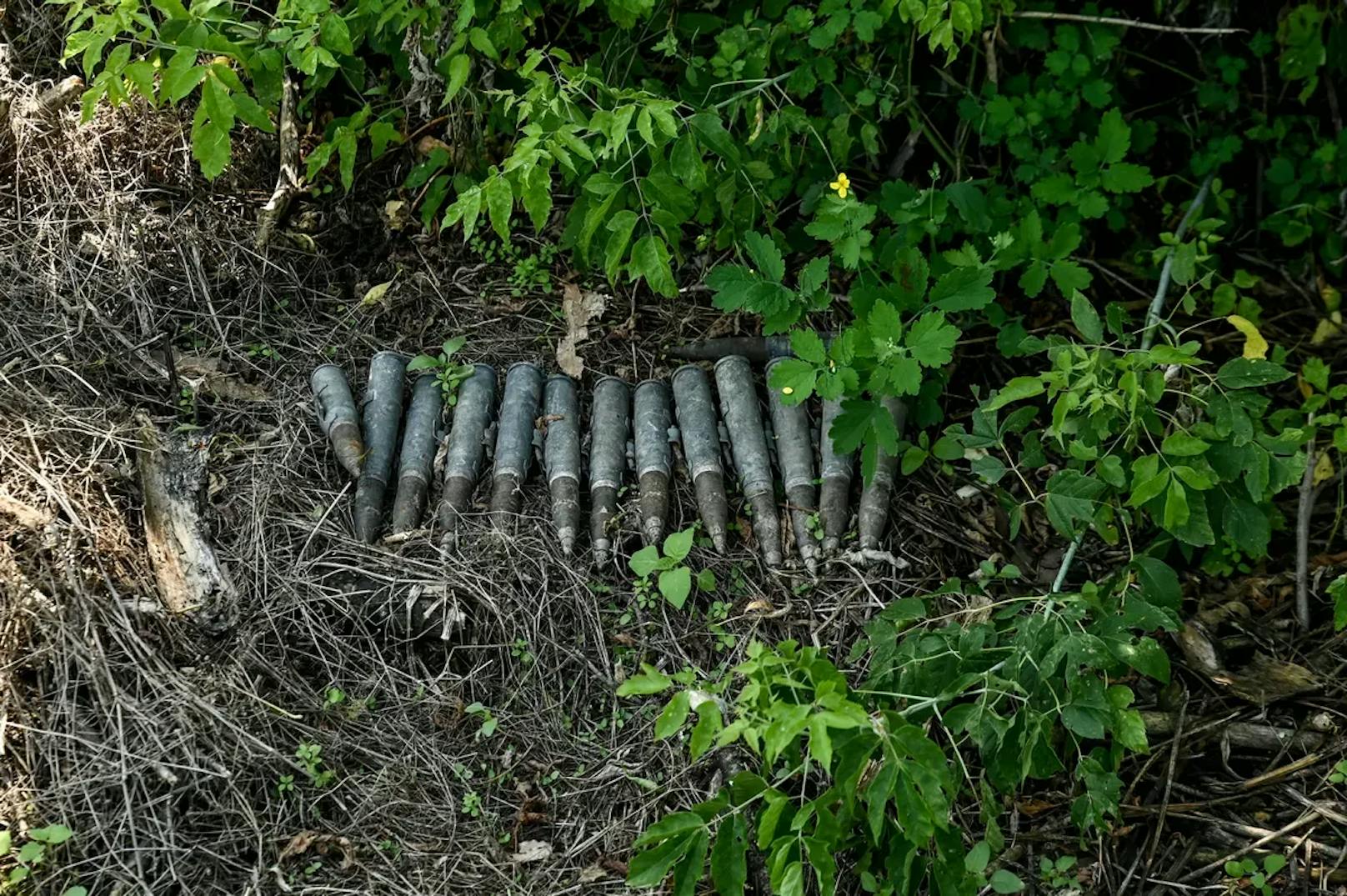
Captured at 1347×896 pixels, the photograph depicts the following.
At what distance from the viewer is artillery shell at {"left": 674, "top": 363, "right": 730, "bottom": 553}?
3959 millimetres

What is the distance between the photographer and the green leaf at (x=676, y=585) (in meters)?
3.57

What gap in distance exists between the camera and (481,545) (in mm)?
3809

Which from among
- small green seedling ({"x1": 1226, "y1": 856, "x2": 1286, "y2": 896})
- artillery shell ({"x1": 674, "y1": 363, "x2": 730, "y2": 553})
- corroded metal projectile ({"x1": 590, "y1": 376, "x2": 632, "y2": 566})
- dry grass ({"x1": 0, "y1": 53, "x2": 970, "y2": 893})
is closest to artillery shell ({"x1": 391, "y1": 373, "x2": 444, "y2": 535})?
dry grass ({"x1": 0, "y1": 53, "x2": 970, "y2": 893})

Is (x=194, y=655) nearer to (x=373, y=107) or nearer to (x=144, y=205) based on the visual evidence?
(x=144, y=205)

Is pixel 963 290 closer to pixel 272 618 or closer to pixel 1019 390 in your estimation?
pixel 1019 390

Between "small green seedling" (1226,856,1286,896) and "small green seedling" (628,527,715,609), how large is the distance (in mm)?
1604

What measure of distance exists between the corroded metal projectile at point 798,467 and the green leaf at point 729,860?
1.35 m

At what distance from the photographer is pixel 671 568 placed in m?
3.67

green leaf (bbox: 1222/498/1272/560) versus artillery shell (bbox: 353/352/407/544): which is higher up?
artillery shell (bbox: 353/352/407/544)

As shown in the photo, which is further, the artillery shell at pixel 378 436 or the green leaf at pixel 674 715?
the artillery shell at pixel 378 436

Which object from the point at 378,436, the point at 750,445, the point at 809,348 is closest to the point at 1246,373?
the point at 809,348

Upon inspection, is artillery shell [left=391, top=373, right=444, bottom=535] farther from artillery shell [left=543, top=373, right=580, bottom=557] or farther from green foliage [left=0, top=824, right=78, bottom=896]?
green foliage [left=0, top=824, right=78, bottom=896]

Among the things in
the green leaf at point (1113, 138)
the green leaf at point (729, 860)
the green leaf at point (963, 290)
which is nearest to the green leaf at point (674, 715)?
the green leaf at point (729, 860)

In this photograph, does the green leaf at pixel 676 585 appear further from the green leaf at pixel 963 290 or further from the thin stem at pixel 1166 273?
the thin stem at pixel 1166 273
